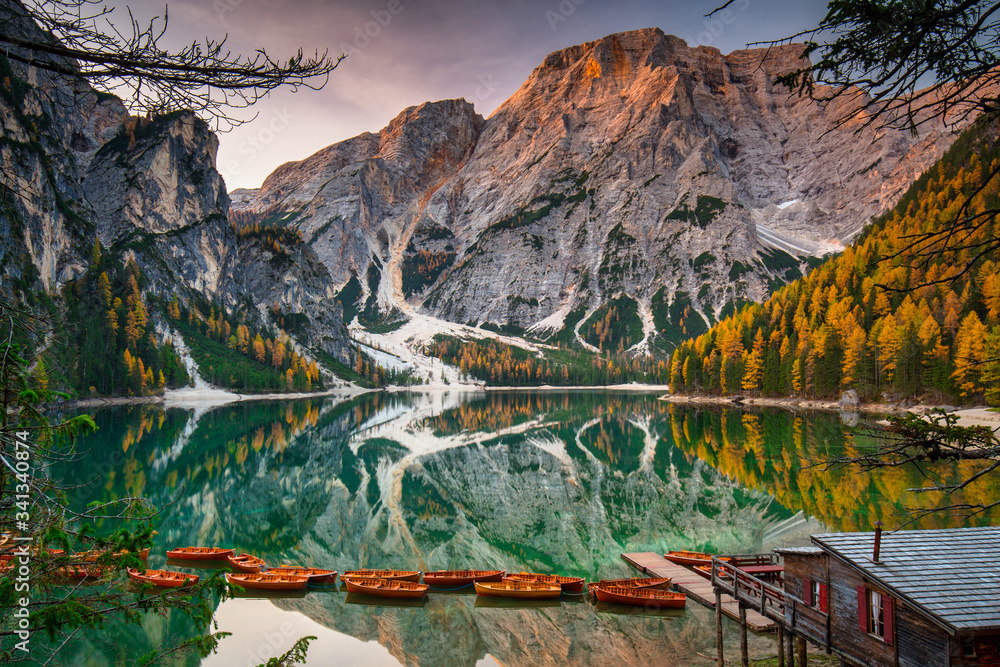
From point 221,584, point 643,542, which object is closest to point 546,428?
point 643,542

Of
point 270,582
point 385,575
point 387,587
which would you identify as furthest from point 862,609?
point 270,582

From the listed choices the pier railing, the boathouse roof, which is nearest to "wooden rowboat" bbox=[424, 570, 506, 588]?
the pier railing

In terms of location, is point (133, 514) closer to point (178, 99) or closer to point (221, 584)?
point (221, 584)

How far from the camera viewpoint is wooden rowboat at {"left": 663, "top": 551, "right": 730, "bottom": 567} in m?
25.1

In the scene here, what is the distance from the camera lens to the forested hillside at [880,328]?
2484 inches

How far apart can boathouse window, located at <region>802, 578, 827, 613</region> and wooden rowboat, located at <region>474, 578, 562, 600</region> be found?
10757 mm

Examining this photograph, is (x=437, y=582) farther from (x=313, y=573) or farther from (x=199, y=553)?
(x=199, y=553)

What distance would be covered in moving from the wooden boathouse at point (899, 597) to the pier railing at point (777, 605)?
0.03 meters

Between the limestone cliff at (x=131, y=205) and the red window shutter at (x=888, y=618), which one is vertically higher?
the limestone cliff at (x=131, y=205)

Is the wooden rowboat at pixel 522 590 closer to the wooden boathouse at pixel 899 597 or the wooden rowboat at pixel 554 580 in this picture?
the wooden rowboat at pixel 554 580

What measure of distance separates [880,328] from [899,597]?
81712 millimetres

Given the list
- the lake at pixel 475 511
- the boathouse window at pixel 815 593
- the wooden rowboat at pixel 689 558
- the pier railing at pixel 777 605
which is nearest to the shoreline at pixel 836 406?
the lake at pixel 475 511

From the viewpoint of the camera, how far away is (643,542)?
29078mm

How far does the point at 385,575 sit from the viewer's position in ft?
76.8
